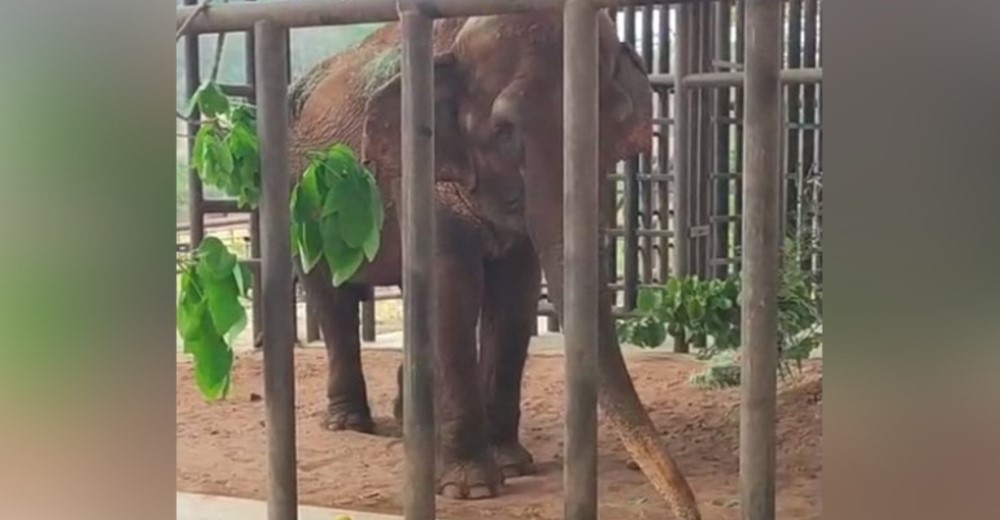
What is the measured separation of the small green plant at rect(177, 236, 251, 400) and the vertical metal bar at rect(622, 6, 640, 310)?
533mm

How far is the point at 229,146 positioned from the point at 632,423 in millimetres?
651

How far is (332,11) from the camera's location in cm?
170

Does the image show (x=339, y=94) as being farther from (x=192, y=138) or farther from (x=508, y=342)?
(x=508, y=342)

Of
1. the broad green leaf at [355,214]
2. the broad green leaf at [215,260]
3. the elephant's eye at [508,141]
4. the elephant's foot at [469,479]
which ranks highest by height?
the elephant's eye at [508,141]

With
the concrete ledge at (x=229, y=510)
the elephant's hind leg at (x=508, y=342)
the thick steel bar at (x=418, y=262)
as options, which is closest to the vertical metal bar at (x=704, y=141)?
the elephant's hind leg at (x=508, y=342)

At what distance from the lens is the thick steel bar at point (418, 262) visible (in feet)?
5.44

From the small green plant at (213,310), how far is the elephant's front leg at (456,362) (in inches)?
11.2

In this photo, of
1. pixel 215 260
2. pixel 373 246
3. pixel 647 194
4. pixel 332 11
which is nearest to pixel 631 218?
pixel 647 194

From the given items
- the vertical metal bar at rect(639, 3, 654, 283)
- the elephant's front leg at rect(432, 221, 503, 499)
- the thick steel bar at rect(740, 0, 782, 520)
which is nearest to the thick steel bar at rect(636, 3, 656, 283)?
the vertical metal bar at rect(639, 3, 654, 283)

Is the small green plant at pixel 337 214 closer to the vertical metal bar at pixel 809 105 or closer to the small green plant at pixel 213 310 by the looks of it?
the small green plant at pixel 213 310

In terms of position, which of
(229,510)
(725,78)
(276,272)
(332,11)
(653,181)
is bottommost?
(229,510)

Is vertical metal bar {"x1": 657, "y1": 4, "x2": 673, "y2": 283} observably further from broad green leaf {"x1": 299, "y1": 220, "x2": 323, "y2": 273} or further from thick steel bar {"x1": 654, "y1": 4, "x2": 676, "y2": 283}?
broad green leaf {"x1": 299, "y1": 220, "x2": 323, "y2": 273}
